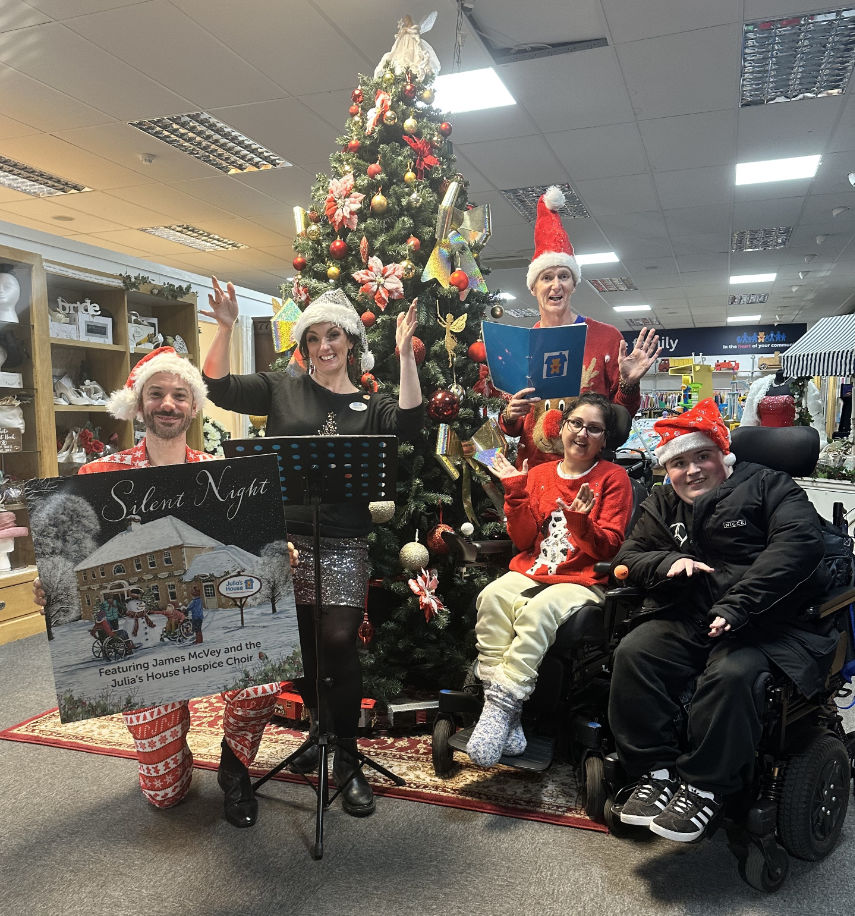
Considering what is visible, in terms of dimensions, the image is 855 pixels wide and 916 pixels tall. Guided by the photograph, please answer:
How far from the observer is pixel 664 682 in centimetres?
208

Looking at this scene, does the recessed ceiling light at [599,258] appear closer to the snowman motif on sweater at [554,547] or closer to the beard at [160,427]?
the snowman motif on sweater at [554,547]

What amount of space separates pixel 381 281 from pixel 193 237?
631 centimetres

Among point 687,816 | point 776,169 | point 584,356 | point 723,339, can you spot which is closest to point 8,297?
point 584,356

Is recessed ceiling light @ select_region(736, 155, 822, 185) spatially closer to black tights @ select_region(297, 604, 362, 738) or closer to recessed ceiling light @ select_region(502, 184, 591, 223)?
recessed ceiling light @ select_region(502, 184, 591, 223)

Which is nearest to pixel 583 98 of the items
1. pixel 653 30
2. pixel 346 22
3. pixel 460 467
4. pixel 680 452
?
pixel 653 30

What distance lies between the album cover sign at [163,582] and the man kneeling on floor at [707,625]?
100 centimetres

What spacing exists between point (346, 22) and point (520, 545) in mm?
3113

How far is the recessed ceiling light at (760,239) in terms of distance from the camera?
27.0ft

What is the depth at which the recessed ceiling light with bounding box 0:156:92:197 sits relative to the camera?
6.25m

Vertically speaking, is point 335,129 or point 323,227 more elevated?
point 335,129

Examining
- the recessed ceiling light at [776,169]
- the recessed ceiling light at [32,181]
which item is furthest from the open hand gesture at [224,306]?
the recessed ceiling light at [776,169]

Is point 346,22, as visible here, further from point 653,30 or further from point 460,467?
point 460,467

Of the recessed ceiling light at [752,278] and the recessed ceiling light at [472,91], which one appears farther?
the recessed ceiling light at [752,278]

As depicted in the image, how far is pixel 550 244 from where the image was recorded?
10.6ft
